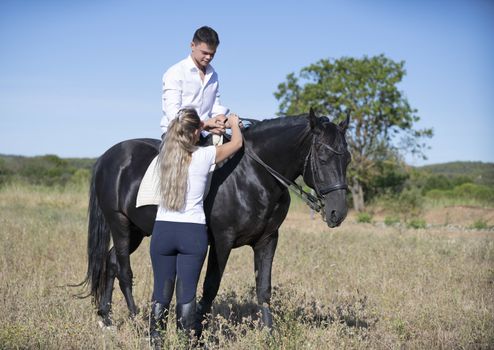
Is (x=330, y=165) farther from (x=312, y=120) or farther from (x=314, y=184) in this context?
(x=312, y=120)

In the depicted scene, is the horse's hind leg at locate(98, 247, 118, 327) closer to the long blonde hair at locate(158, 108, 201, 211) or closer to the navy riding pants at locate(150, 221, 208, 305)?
the navy riding pants at locate(150, 221, 208, 305)

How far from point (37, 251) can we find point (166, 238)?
5.95 metres

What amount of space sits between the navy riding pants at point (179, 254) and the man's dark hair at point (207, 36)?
70.4 inches

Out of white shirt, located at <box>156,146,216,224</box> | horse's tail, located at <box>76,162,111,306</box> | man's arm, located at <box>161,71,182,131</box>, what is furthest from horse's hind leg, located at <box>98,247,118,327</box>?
white shirt, located at <box>156,146,216,224</box>

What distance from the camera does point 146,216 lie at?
17.6 ft

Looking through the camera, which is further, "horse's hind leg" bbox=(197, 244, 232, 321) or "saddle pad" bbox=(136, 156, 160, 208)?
"saddle pad" bbox=(136, 156, 160, 208)

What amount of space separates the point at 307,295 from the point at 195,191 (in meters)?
3.53

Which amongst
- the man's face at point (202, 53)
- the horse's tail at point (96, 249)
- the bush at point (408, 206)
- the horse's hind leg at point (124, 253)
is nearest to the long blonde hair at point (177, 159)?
the man's face at point (202, 53)

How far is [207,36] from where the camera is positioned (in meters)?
5.06

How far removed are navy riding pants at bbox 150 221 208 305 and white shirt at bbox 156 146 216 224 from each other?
0.05 metres

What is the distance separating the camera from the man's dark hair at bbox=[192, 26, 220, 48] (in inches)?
199

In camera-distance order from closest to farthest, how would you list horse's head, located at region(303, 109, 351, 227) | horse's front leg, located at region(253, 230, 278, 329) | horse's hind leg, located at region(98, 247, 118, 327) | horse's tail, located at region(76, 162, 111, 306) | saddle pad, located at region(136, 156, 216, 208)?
1. horse's head, located at region(303, 109, 351, 227)
2. saddle pad, located at region(136, 156, 216, 208)
3. horse's front leg, located at region(253, 230, 278, 329)
4. horse's hind leg, located at region(98, 247, 118, 327)
5. horse's tail, located at region(76, 162, 111, 306)

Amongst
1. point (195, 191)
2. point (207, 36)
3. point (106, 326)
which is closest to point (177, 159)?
point (195, 191)

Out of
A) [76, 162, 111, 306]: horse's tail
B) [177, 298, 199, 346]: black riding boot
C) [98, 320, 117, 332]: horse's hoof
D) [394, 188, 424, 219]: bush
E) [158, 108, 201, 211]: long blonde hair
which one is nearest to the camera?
[158, 108, 201, 211]: long blonde hair
